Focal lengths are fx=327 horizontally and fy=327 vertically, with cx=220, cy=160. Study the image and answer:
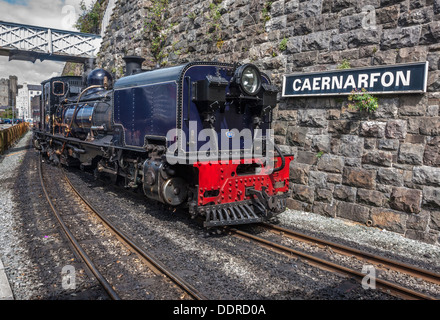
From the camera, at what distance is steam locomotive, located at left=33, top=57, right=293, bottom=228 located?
5.36 metres

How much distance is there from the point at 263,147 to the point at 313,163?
1366 millimetres

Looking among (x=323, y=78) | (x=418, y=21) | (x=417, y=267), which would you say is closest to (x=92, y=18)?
(x=323, y=78)

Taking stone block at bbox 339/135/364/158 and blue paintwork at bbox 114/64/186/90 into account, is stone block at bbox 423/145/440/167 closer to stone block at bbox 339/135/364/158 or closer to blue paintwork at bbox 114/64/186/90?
stone block at bbox 339/135/364/158

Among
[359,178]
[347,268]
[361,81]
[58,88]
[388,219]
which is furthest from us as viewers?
[58,88]

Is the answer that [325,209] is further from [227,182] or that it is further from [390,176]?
[227,182]

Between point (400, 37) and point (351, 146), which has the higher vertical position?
point (400, 37)

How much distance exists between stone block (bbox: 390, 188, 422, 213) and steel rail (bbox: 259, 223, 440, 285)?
163 cm

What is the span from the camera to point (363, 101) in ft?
20.3

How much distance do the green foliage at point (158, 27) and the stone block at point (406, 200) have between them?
9.41 m

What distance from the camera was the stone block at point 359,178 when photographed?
20.3ft

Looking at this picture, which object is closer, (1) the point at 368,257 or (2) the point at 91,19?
(1) the point at 368,257

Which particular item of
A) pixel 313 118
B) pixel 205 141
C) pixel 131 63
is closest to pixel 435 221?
pixel 313 118

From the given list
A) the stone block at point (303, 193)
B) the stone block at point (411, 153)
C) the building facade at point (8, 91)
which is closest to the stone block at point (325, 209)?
the stone block at point (303, 193)

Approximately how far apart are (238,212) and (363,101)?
3192 mm
